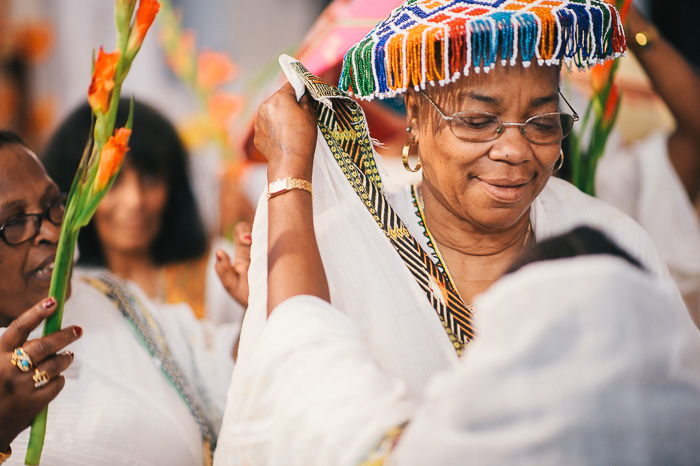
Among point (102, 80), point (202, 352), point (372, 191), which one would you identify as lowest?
point (202, 352)

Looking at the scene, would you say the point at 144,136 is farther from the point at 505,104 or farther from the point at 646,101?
the point at 646,101

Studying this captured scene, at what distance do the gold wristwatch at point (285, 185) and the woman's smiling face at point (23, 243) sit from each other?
0.74 m

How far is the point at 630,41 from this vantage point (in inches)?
95.0

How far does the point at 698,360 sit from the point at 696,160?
79.5 inches

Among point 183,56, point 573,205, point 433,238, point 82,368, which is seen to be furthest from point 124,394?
point 183,56

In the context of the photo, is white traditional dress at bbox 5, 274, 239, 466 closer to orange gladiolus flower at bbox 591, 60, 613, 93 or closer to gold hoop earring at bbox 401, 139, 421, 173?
gold hoop earring at bbox 401, 139, 421, 173

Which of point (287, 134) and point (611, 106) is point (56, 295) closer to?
point (287, 134)

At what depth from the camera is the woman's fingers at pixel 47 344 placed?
1577 mm

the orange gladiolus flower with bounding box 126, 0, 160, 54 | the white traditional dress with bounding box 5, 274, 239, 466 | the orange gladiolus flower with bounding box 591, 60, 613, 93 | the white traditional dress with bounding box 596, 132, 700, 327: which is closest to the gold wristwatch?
the orange gladiolus flower with bounding box 126, 0, 160, 54

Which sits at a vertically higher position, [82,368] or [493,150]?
[493,150]

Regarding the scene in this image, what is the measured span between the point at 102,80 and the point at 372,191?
69cm

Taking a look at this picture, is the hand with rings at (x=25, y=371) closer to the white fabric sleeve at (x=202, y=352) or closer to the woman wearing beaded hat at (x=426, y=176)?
the woman wearing beaded hat at (x=426, y=176)

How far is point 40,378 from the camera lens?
5.21ft

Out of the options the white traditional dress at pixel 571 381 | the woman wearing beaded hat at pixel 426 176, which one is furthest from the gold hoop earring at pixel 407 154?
the white traditional dress at pixel 571 381
